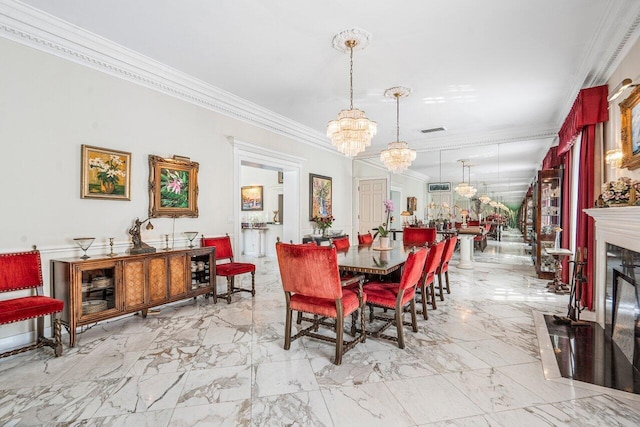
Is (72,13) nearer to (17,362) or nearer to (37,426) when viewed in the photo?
(17,362)

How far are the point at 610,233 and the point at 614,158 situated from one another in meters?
0.85

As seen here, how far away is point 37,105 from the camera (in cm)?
288

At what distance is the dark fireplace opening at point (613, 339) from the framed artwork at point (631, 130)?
0.80 metres

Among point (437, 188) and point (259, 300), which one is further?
point (437, 188)

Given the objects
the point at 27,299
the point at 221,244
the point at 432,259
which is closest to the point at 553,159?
the point at 432,259

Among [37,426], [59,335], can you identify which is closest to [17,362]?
[59,335]

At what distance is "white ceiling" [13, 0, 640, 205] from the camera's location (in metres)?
2.69

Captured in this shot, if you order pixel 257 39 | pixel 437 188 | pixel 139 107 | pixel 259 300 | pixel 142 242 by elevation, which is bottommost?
pixel 259 300

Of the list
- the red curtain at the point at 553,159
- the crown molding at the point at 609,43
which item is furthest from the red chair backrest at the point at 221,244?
the red curtain at the point at 553,159

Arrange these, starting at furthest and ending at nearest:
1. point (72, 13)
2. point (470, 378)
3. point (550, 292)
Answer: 1. point (550, 292)
2. point (72, 13)
3. point (470, 378)

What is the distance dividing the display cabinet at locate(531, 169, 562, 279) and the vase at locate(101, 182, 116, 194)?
6.94m

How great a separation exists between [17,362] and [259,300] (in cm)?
244

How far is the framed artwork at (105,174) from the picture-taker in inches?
126

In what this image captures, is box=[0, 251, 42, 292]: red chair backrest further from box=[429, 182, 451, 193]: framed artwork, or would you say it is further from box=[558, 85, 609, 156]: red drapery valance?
box=[429, 182, 451, 193]: framed artwork
